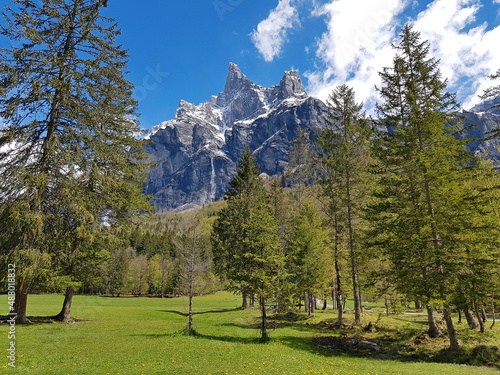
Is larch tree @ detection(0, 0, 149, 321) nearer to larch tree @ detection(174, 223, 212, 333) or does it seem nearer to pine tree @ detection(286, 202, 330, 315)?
larch tree @ detection(174, 223, 212, 333)

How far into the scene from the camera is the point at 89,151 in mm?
15781

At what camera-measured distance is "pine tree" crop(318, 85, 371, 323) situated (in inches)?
911

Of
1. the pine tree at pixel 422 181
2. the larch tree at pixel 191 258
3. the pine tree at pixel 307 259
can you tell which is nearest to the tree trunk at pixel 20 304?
the larch tree at pixel 191 258

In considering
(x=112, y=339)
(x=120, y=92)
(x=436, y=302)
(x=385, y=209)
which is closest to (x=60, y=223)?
(x=112, y=339)

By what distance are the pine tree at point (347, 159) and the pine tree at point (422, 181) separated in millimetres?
5095

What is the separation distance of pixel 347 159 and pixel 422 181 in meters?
8.78

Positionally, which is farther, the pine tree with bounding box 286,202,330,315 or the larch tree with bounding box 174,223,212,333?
the pine tree with bounding box 286,202,330,315

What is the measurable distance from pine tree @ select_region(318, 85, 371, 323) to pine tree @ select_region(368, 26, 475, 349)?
5.10 metres

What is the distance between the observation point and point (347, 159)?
23.6 m

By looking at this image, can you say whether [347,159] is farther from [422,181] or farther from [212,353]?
[212,353]

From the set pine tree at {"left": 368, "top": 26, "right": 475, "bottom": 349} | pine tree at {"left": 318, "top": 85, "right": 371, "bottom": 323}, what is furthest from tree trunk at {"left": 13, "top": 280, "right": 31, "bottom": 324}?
pine tree at {"left": 318, "top": 85, "right": 371, "bottom": 323}

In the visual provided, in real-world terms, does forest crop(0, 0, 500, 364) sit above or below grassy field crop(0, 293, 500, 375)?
above

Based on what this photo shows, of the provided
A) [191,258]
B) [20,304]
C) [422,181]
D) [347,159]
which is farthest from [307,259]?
[20,304]

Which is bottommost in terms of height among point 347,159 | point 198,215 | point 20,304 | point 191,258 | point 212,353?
point 212,353
